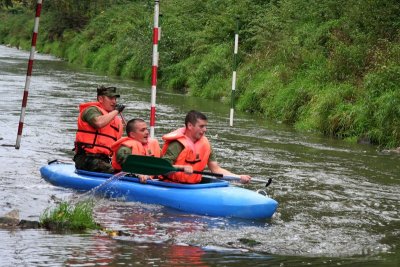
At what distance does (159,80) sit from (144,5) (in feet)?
33.3

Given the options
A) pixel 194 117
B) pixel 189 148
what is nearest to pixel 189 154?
pixel 189 148

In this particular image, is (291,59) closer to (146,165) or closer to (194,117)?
(194,117)

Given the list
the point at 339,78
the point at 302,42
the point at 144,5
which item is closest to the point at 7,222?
the point at 339,78

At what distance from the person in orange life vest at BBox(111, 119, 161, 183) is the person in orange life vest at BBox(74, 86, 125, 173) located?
1.27 ft

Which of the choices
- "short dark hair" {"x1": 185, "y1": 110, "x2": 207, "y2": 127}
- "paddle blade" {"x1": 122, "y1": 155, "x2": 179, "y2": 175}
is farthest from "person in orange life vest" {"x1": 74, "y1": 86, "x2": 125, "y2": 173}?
"short dark hair" {"x1": 185, "y1": 110, "x2": 207, "y2": 127}

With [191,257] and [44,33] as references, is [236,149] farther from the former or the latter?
[44,33]

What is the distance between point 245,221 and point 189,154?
97cm

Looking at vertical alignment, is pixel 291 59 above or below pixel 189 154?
above

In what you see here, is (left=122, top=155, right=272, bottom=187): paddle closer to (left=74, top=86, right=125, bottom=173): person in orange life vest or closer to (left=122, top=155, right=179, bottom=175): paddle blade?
(left=122, top=155, right=179, bottom=175): paddle blade

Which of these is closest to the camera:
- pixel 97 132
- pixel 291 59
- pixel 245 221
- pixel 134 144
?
pixel 245 221

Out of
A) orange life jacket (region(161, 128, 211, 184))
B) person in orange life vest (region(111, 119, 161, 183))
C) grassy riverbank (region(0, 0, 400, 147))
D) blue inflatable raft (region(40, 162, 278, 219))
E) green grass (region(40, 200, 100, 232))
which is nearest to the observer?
green grass (region(40, 200, 100, 232))

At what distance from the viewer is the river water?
6.35 meters

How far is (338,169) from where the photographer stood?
457 inches

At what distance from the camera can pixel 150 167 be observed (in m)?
8.40
